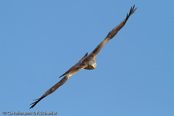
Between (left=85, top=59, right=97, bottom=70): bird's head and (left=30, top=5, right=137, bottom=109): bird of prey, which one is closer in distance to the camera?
(left=30, top=5, right=137, bottom=109): bird of prey

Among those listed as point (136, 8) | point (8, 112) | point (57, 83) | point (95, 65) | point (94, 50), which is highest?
point (136, 8)

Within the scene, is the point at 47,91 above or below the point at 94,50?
below

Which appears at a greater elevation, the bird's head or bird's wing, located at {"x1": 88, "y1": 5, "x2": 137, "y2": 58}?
bird's wing, located at {"x1": 88, "y1": 5, "x2": 137, "y2": 58}

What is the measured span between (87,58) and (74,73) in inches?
65.0

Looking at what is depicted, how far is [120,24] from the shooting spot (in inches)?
726

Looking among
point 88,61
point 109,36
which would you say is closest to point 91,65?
point 88,61

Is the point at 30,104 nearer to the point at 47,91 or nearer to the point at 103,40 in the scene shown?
the point at 47,91

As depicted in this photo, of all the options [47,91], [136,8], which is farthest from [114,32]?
Answer: [47,91]

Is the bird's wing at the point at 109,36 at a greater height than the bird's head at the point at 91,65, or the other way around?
the bird's wing at the point at 109,36

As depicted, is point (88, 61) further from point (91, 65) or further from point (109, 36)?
point (109, 36)

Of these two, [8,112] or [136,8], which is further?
[136,8]

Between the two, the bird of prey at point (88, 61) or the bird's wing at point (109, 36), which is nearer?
the bird of prey at point (88, 61)

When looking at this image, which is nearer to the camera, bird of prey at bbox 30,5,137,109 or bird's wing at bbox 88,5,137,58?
bird of prey at bbox 30,5,137,109

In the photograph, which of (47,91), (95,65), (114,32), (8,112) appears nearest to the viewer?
(8,112)
